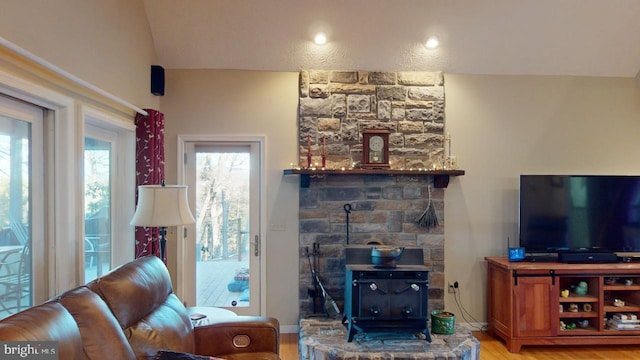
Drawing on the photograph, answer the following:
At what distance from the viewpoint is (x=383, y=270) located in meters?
3.31

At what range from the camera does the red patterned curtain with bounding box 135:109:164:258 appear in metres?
3.35

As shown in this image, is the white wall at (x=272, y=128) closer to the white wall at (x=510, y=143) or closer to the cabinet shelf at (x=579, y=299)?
the white wall at (x=510, y=143)

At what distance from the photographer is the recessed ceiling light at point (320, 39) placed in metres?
3.78

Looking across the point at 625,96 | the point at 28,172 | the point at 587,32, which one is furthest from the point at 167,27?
the point at 625,96

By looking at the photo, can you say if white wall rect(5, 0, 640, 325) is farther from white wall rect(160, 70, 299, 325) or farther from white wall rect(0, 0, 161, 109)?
white wall rect(0, 0, 161, 109)

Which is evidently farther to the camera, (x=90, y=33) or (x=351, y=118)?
(x=351, y=118)

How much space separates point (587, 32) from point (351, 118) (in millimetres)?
2419

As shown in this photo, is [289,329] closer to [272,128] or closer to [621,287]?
[272,128]

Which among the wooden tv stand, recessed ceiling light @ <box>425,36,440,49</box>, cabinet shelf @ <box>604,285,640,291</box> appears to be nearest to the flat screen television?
the wooden tv stand

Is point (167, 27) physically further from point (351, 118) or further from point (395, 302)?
point (395, 302)

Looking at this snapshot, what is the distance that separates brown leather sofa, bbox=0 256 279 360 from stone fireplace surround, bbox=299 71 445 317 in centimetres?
157

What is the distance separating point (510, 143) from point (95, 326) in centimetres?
399

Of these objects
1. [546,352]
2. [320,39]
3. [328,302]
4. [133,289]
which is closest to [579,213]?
[546,352]

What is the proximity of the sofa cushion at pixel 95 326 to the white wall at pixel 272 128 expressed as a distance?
2312 mm
